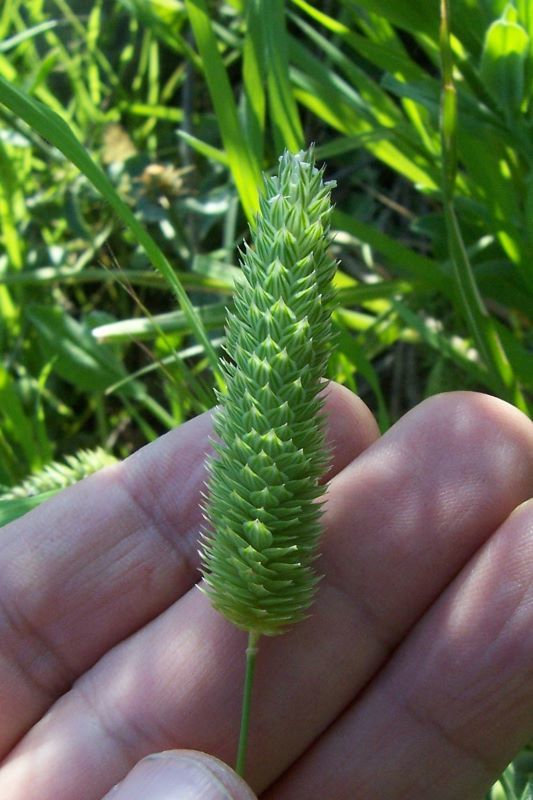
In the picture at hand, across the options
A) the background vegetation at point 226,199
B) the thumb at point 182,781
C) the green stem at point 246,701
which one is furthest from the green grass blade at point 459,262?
the thumb at point 182,781

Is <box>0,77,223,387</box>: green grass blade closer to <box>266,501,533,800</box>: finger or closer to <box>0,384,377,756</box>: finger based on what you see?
<box>0,384,377,756</box>: finger

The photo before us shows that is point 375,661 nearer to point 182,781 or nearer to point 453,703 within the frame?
point 453,703

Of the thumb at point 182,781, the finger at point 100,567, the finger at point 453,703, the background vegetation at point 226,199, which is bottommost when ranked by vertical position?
the finger at point 453,703

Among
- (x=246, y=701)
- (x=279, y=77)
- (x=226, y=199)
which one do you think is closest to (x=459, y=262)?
(x=279, y=77)

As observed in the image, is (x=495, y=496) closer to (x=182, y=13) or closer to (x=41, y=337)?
(x=41, y=337)

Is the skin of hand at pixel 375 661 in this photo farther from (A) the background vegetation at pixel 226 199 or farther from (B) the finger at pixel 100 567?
(A) the background vegetation at pixel 226 199
